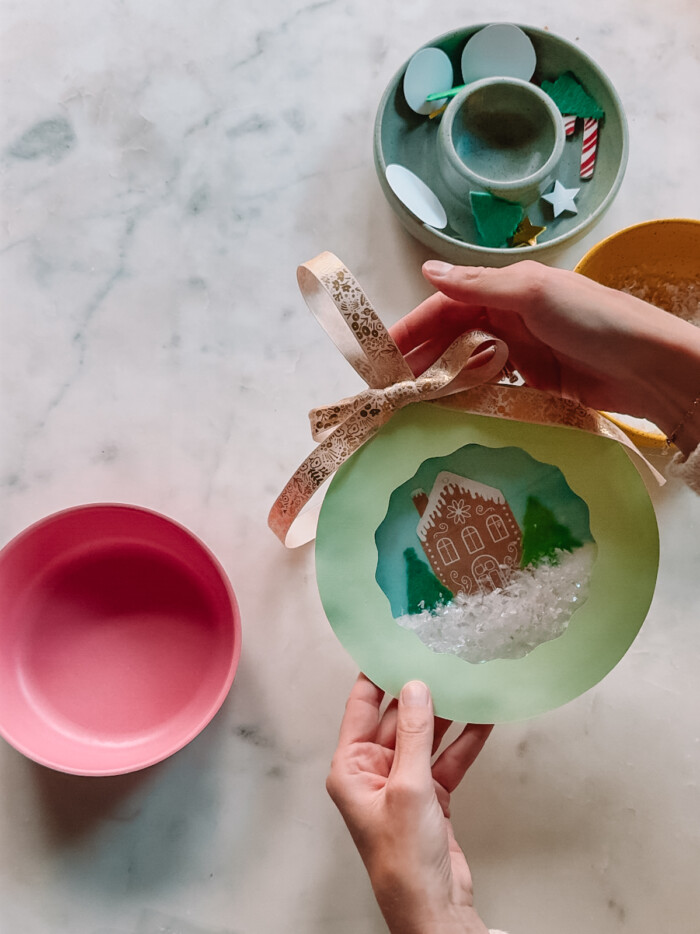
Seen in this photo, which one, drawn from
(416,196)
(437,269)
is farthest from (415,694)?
(416,196)

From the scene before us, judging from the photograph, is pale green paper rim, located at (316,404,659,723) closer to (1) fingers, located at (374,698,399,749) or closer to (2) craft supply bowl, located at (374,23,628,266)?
(1) fingers, located at (374,698,399,749)

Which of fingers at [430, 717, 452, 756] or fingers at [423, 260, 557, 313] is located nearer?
fingers at [423, 260, 557, 313]

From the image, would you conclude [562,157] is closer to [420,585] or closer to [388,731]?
[420,585]

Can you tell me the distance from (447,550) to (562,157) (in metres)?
0.42

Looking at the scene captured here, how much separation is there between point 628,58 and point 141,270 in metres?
0.57

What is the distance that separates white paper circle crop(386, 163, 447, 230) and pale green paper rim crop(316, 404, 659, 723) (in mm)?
228

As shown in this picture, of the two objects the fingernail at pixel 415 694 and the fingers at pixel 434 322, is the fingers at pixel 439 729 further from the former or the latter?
the fingers at pixel 434 322

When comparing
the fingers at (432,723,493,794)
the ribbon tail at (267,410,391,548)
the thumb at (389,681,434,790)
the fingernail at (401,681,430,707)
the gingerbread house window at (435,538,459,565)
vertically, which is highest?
the ribbon tail at (267,410,391,548)

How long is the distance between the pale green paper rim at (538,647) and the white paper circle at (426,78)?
1.12 feet

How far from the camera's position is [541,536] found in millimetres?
645

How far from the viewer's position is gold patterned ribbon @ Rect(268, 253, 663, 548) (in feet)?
1.98

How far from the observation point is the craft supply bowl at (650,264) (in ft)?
2.38

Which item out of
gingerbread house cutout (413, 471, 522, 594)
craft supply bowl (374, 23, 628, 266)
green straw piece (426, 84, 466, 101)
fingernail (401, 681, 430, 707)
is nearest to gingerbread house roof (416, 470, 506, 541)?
gingerbread house cutout (413, 471, 522, 594)

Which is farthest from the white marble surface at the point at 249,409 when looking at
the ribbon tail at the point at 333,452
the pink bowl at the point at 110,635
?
the ribbon tail at the point at 333,452
